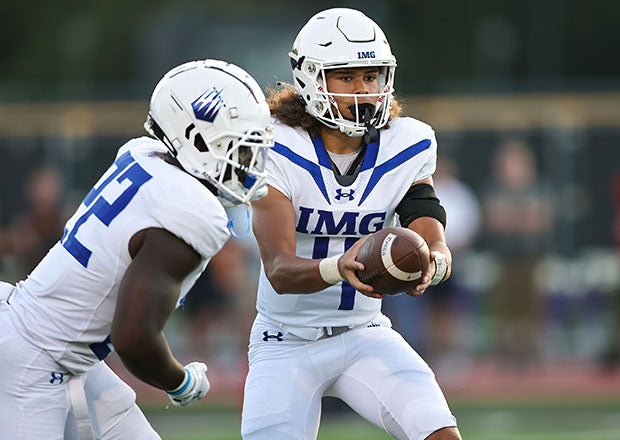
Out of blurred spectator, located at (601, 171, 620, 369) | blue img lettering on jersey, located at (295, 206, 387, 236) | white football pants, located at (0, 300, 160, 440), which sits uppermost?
blurred spectator, located at (601, 171, 620, 369)

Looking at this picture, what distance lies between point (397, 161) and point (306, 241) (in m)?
0.45

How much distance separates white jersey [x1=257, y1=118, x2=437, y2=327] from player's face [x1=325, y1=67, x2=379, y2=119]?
19 cm

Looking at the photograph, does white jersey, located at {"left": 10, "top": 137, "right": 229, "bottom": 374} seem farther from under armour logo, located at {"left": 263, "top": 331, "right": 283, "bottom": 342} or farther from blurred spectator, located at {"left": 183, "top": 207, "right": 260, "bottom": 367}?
blurred spectator, located at {"left": 183, "top": 207, "right": 260, "bottom": 367}

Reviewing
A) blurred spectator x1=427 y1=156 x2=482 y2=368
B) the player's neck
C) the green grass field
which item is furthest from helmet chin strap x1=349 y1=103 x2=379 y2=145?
blurred spectator x1=427 y1=156 x2=482 y2=368

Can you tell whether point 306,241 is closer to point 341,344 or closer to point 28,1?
point 341,344

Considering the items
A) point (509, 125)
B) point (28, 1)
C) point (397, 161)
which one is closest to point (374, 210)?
point (397, 161)

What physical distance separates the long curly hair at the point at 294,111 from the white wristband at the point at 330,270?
651mm

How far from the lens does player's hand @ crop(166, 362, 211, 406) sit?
13.2 ft

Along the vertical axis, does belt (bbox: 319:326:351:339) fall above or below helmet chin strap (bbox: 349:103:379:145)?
below

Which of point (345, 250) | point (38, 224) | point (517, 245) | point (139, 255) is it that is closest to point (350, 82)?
point (345, 250)

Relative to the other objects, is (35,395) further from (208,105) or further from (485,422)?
(485,422)

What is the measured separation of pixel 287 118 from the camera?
486 cm

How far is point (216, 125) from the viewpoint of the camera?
3.97 m

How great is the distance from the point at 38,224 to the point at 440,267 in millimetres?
6628
